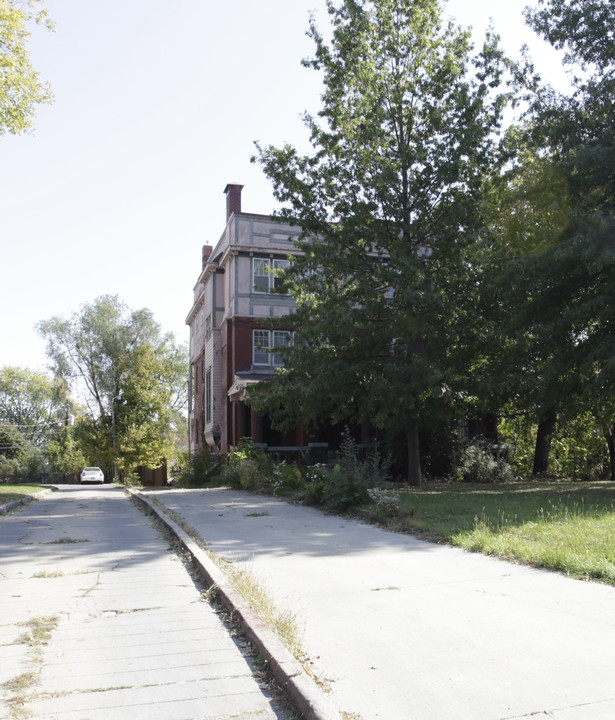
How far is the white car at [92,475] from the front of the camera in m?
48.0

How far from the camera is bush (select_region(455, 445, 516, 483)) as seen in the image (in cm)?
2495

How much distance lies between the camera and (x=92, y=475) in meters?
48.4

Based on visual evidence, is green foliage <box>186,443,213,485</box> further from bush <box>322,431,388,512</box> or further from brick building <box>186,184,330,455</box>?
bush <box>322,431,388,512</box>

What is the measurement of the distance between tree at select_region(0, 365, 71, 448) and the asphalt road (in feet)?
246

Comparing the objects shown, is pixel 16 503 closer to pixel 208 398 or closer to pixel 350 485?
pixel 350 485

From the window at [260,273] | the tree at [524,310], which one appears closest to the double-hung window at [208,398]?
the window at [260,273]

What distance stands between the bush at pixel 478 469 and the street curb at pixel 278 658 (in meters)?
19.4

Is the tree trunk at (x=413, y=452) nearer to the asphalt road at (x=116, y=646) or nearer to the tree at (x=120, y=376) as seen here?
the asphalt road at (x=116, y=646)

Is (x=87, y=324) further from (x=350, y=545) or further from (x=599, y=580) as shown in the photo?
(x=599, y=580)

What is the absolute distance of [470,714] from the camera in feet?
11.2

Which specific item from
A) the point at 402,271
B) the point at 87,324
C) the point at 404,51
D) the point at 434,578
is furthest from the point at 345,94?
the point at 87,324

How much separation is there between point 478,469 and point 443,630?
824 inches

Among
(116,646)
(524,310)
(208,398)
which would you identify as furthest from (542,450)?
(116,646)

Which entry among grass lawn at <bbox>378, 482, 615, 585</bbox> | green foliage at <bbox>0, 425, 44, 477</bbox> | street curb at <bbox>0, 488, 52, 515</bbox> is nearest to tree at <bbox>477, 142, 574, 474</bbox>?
grass lawn at <bbox>378, 482, 615, 585</bbox>
